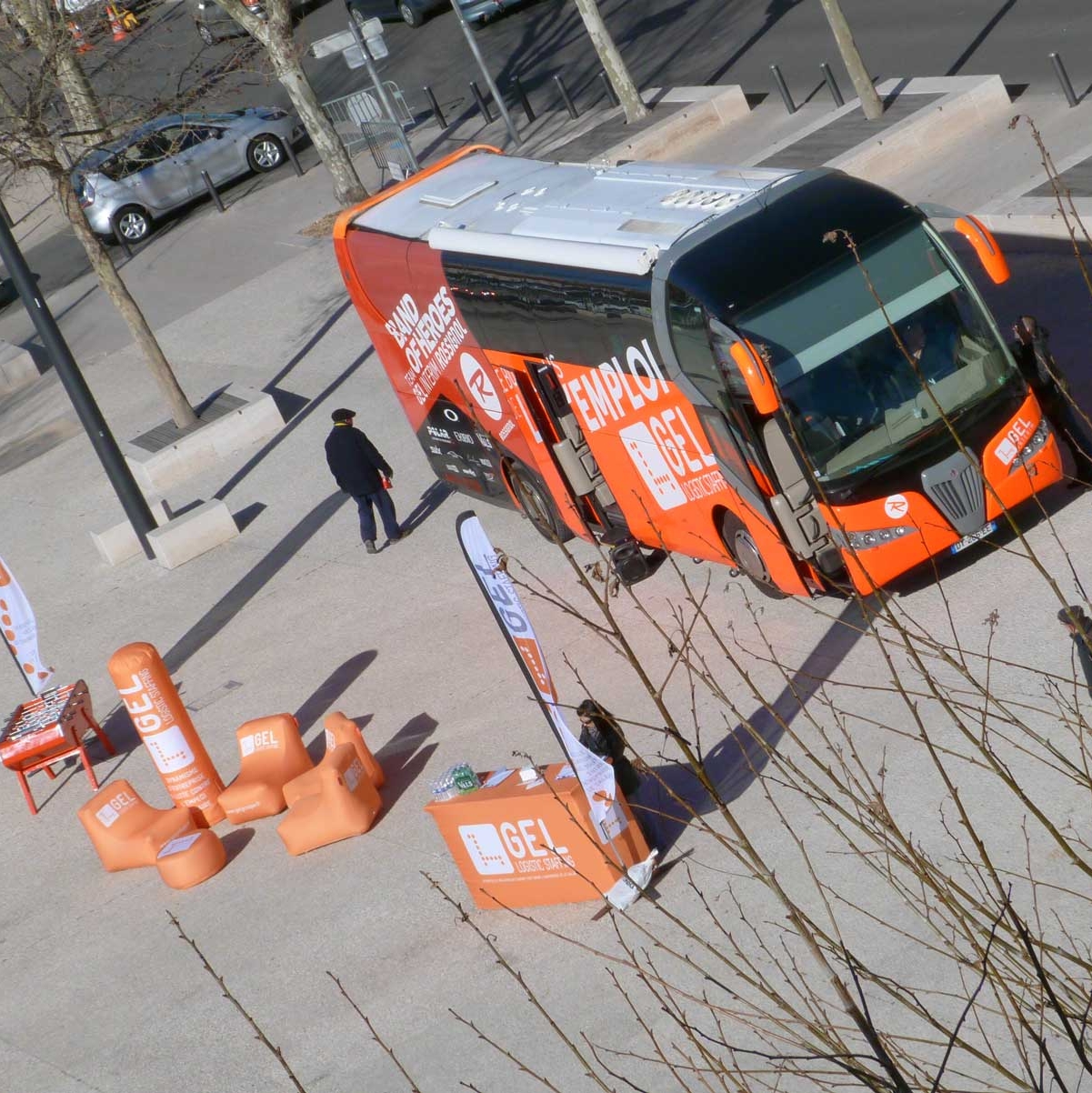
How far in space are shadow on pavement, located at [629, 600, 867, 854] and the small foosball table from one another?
5.47 m

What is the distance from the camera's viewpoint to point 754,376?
1023 centimetres

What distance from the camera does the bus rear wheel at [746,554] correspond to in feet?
38.3

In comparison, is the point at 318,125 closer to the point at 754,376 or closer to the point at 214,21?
the point at 754,376

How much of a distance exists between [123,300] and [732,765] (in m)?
12.0

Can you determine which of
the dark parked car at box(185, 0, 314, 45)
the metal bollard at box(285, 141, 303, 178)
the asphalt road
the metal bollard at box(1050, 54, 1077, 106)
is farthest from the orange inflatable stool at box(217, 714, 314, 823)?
the dark parked car at box(185, 0, 314, 45)

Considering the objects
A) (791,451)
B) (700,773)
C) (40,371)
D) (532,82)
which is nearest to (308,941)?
(791,451)

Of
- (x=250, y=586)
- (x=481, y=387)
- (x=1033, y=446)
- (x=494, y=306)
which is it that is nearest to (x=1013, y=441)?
(x=1033, y=446)

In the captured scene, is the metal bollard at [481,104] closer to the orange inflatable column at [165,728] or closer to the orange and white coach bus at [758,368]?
the orange and white coach bus at [758,368]

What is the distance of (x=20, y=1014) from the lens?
10.6 meters

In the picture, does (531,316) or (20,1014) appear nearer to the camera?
(20,1014)

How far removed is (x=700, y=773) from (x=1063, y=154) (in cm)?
1593

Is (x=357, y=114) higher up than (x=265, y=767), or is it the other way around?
(x=357, y=114)

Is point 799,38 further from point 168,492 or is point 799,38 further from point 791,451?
point 791,451

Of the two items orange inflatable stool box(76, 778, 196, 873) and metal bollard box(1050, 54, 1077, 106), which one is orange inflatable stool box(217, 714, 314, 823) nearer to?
orange inflatable stool box(76, 778, 196, 873)
